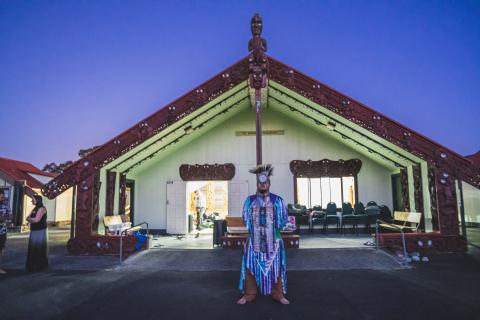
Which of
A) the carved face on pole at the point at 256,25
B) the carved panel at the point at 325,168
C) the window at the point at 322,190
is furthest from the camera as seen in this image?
the window at the point at 322,190

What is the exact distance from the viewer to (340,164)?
36.0 feet

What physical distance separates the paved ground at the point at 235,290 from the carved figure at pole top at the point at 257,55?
421cm

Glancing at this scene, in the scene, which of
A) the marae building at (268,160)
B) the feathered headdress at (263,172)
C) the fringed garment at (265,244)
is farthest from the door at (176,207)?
the feathered headdress at (263,172)

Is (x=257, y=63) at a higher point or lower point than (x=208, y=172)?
higher

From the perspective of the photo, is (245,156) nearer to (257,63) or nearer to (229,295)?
(257,63)

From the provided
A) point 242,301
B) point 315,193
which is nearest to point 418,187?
point 315,193

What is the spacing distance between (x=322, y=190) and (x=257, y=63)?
5886mm

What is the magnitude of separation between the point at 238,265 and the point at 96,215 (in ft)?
13.0

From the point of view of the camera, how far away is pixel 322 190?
437 inches

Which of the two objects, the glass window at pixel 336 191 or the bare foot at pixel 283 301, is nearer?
the bare foot at pixel 283 301

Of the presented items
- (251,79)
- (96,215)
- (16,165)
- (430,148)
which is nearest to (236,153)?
(251,79)

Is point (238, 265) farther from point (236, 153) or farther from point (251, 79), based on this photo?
point (236, 153)

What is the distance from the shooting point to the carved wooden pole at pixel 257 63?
676 cm

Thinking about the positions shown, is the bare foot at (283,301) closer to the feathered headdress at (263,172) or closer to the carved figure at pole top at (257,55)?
the feathered headdress at (263,172)
